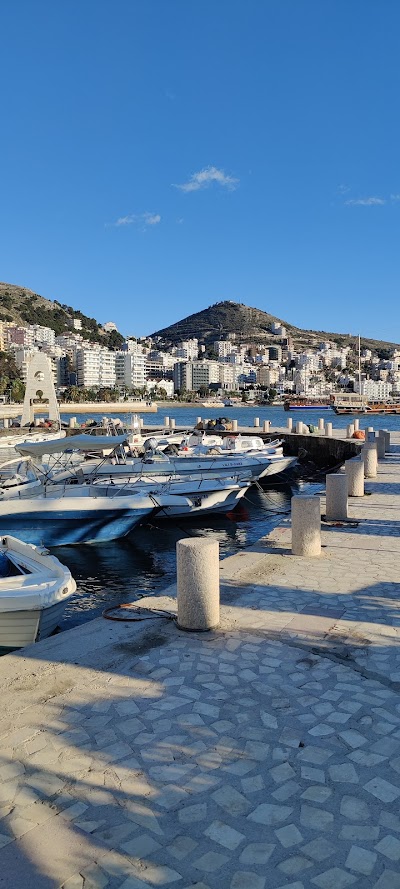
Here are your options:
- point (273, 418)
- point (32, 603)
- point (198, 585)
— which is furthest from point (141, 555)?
point (273, 418)

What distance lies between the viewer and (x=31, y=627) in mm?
7305

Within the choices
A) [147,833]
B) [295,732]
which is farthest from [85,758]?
[295,732]

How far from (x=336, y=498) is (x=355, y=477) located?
133 inches

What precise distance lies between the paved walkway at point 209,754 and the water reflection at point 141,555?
5174mm

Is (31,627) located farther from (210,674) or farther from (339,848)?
(339,848)

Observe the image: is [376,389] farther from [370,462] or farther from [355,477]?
[355,477]

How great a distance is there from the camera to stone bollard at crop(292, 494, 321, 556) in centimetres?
918

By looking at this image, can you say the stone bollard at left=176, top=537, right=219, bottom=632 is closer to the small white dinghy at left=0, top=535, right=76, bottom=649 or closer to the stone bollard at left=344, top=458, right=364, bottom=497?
the small white dinghy at left=0, top=535, right=76, bottom=649

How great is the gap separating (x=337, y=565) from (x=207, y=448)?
16.0 meters

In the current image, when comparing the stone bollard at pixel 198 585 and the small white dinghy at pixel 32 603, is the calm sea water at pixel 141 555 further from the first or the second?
the stone bollard at pixel 198 585

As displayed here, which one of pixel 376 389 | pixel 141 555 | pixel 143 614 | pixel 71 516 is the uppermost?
pixel 376 389

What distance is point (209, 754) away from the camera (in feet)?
13.1

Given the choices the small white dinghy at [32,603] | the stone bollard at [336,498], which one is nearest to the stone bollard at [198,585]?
the small white dinghy at [32,603]

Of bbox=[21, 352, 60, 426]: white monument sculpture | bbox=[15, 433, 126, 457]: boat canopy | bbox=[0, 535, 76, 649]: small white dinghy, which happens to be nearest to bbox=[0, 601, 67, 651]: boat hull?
bbox=[0, 535, 76, 649]: small white dinghy
